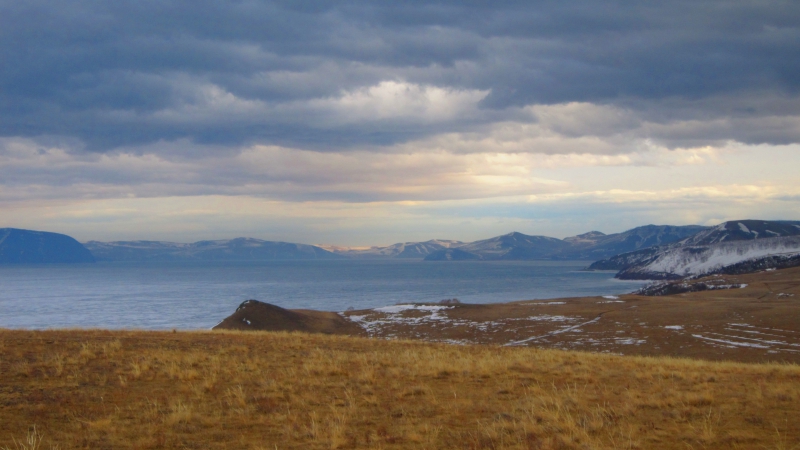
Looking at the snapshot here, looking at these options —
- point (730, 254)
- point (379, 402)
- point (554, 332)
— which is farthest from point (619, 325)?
point (730, 254)

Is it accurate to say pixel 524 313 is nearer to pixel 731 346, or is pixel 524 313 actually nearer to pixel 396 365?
pixel 731 346

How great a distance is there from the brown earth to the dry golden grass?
24116 millimetres

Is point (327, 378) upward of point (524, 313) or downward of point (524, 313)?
upward

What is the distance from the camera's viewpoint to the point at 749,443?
869 centimetres

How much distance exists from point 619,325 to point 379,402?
45424 millimetres

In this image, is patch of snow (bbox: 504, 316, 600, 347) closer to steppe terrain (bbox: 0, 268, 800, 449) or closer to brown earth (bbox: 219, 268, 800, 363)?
brown earth (bbox: 219, 268, 800, 363)

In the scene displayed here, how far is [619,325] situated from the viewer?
171ft

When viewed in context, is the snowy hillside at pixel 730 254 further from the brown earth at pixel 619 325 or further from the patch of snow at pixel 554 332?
the patch of snow at pixel 554 332

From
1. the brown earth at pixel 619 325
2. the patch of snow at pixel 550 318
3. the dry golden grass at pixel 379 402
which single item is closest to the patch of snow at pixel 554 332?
the brown earth at pixel 619 325

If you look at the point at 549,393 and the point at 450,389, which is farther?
the point at 450,389

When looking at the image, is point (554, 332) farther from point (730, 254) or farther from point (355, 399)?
point (730, 254)

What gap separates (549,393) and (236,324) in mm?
49417

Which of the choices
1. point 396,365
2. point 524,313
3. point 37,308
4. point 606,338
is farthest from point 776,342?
point 37,308

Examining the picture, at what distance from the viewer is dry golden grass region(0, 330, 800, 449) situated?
9.12m
